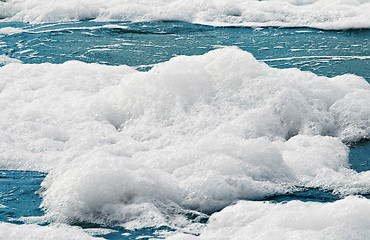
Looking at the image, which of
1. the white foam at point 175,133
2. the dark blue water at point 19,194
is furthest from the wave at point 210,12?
the dark blue water at point 19,194

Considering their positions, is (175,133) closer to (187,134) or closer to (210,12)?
(187,134)

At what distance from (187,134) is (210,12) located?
229 inches

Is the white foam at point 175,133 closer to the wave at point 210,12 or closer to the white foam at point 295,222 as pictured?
the white foam at point 295,222

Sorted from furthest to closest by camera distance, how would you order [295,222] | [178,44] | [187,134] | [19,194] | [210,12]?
[210,12] → [178,44] → [187,134] → [19,194] → [295,222]

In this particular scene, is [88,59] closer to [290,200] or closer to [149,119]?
[149,119]

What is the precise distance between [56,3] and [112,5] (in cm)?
131

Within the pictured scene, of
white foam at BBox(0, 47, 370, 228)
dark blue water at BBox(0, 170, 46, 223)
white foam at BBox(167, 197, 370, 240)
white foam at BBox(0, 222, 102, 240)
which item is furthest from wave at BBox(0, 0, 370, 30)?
white foam at BBox(0, 222, 102, 240)

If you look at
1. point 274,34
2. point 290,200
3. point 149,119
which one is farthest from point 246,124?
point 274,34

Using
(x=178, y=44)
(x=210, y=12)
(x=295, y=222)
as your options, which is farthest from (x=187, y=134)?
(x=210, y=12)

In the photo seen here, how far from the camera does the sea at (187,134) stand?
353cm

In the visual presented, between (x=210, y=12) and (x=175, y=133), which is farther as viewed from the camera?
(x=210, y=12)

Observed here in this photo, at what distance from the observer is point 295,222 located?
128 inches

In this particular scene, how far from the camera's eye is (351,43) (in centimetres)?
820

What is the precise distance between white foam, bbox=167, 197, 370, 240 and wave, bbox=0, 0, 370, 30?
650 cm
